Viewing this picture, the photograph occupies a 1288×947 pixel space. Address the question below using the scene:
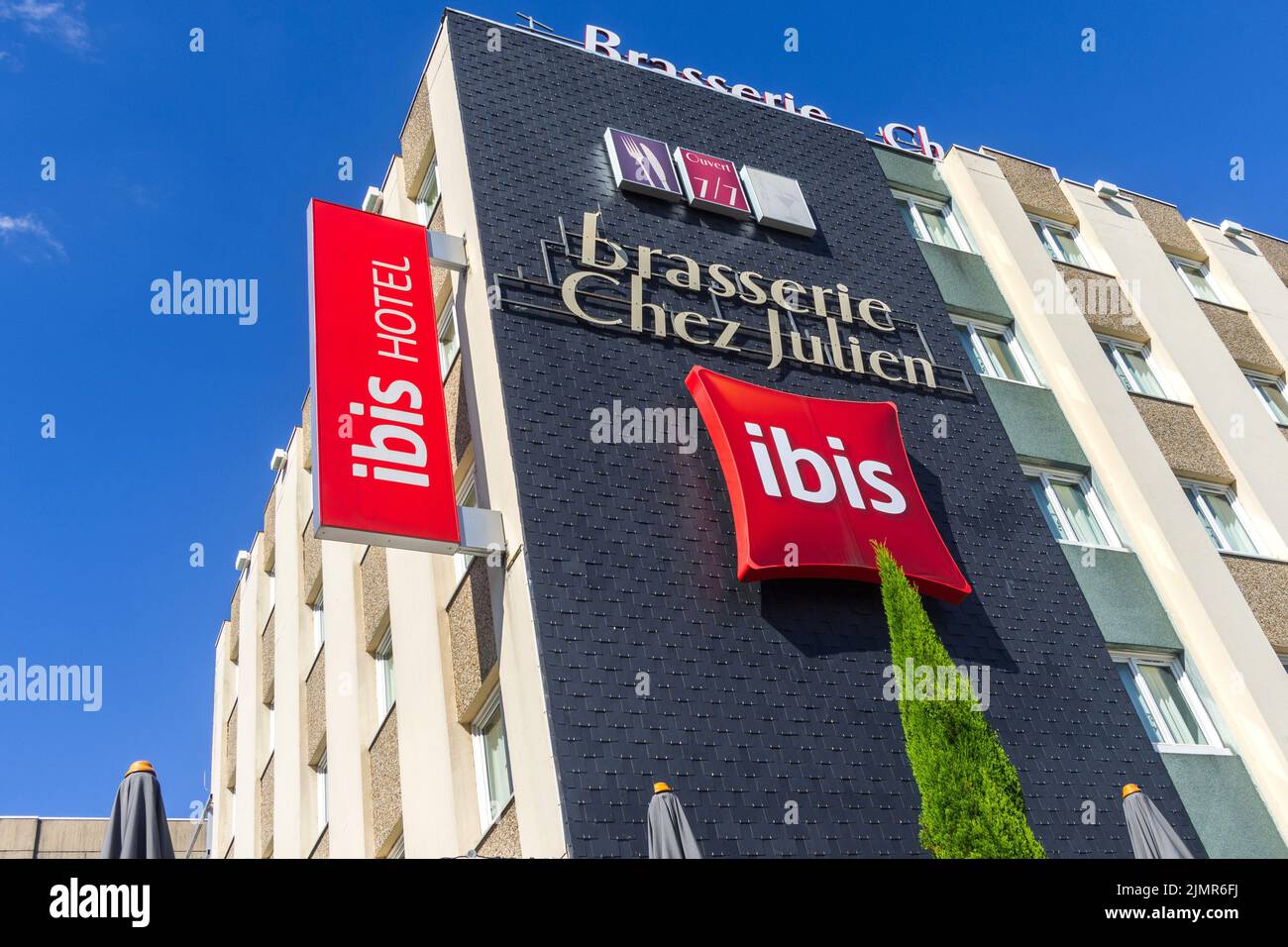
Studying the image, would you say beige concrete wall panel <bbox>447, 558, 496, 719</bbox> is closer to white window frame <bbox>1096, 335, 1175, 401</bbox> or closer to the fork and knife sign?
the fork and knife sign

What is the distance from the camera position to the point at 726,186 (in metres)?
17.1

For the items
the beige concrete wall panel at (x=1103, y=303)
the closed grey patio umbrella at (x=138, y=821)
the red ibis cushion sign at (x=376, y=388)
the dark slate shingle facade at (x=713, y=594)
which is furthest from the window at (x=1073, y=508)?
the closed grey patio umbrella at (x=138, y=821)

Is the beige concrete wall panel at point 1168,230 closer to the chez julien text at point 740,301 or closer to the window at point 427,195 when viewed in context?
the chez julien text at point 740,301

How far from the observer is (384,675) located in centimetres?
1619

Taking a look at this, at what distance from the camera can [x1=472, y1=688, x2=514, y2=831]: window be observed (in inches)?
480

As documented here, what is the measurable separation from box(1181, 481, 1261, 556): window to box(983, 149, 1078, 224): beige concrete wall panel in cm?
628

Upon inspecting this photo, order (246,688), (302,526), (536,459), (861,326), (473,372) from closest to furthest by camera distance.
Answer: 1. (536,459)
2. (473,372)
3. (861,326)
4. (302,526)
5. (246,688)

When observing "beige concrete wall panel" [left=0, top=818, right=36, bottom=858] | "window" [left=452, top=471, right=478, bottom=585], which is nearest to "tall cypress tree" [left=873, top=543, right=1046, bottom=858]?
"window" [left=452, top=471, right=478, bottom=585]

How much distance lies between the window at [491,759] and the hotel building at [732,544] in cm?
4

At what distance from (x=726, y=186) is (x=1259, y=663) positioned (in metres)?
9.83
